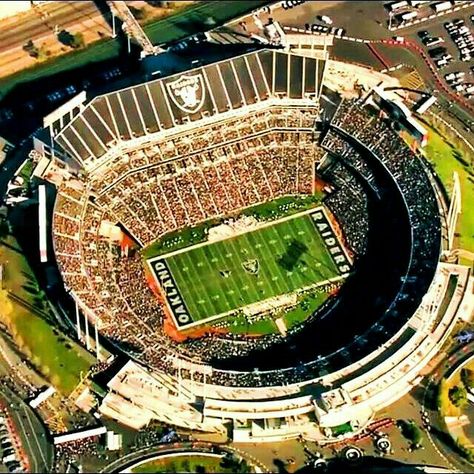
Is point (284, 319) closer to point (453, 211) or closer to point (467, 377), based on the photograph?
point (467, 377)

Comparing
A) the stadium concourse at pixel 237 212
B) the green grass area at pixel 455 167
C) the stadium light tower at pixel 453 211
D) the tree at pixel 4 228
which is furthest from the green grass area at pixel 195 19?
the stadium light tower at pixel 453 211

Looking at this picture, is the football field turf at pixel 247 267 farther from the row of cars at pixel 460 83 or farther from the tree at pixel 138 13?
the tree at pixel 138 13

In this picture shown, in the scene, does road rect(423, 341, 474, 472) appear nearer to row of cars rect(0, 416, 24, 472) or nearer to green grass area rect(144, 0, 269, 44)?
row of cars rect(0, 416, 24, 472)

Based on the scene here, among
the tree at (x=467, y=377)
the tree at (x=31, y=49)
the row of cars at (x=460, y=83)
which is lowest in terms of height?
the tree at (x=467, y=377)

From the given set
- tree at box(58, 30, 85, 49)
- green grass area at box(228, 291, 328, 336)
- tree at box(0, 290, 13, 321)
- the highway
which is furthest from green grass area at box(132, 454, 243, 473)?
the highway

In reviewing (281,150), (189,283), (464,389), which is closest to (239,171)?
(281,150)

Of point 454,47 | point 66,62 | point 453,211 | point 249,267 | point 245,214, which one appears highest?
point 66,62

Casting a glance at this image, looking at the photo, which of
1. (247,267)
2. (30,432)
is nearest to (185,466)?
(30,432)
